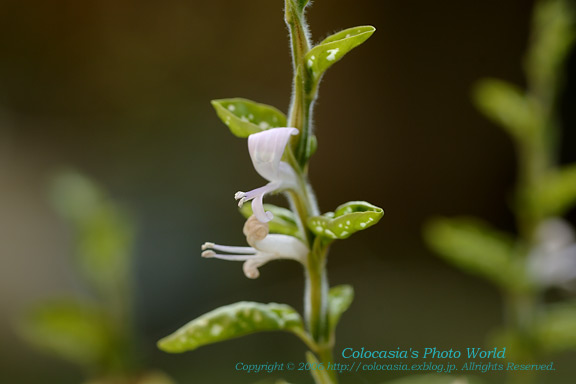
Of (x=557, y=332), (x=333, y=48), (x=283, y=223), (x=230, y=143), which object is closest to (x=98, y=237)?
(x=283, y=223)

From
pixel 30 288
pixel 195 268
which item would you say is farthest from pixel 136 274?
pixel 30 288

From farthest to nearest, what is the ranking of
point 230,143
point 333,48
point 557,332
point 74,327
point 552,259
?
point 230,143 < point 552,259 < point 557,332 < point 74,327 < point 333,48

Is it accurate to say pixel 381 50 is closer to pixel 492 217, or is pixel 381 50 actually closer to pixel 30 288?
pixel 492 217

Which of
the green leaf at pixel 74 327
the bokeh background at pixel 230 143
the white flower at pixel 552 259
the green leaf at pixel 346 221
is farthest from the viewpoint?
the bokeh background at pixel 230 143

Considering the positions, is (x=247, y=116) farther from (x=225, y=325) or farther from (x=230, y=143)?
(x=230, y=143)

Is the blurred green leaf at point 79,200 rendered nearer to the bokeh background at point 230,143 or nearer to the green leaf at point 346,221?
the green leaf at point 346,221

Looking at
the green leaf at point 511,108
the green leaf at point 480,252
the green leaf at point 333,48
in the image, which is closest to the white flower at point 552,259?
the green leaf at point 480,252

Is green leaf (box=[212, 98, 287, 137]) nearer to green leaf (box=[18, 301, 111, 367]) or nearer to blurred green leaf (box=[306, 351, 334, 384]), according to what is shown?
blurred green leaf (box=[306, 351, 334, 384])
